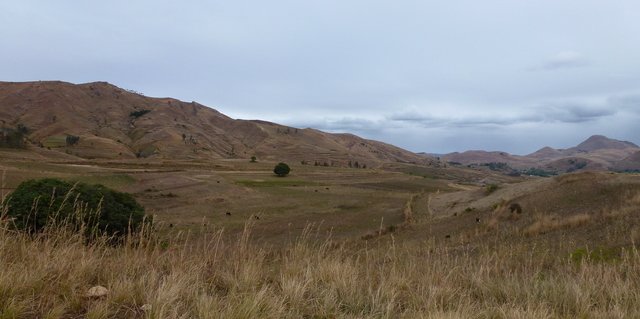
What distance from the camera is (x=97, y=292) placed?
4.32 m

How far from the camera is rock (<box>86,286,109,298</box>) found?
427 cm

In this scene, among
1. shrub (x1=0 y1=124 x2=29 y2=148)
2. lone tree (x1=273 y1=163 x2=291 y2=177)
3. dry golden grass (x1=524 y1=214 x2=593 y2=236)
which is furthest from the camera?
shrub (x1=0 y1=124 x2=29 y2=148)

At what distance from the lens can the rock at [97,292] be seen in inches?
168

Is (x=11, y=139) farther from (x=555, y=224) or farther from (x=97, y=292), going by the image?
(x=97, y=292)

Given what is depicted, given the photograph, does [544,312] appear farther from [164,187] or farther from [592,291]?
[164,187]

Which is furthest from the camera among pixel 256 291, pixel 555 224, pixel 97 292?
pixel 555 224

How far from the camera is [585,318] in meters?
4.23

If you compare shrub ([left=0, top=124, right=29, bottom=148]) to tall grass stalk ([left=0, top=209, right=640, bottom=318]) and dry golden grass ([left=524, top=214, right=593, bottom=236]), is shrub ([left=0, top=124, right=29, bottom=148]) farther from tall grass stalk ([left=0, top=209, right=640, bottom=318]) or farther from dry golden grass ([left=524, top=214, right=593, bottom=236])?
tall grass stalk ([left=0, top=209, right=640, bottom=318])

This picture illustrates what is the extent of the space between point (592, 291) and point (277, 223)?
35.5 metres

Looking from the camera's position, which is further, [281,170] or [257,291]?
[281,170]

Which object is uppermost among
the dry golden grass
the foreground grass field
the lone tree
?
the foreground grass field

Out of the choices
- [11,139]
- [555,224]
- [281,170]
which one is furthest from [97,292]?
[11,139]

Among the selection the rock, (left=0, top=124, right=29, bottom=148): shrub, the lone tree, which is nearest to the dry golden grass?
the rock

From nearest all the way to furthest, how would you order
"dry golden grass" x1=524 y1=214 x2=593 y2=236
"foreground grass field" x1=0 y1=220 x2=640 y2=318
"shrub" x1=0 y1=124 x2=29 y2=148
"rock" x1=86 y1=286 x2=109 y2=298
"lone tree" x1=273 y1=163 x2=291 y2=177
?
"foreground grass field" x1=0 y1=220 x2=640 y2=318 → "rock" x1=86 y1=286 x2=109 y2=298 → "dry golden grass" x1=524 y1=214 x2=593 y2=236 → "lone tree" x1=273 y1=163 x2=291 y2=177 → "shrub" x1=0 y1=124 x2=29 y2=148
